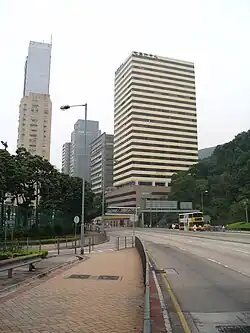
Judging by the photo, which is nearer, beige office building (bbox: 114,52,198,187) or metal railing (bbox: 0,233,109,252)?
metal railing (bbox: 0,233,109,252)

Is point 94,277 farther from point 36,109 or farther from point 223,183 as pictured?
point 223,183

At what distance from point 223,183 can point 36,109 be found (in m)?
50.8

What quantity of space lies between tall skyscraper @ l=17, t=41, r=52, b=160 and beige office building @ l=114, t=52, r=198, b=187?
182 feet

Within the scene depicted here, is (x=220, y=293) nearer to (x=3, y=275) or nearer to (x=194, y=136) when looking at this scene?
(x=3, y=275)

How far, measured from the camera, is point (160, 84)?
165 meters

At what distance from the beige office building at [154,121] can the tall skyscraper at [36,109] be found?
182 ft

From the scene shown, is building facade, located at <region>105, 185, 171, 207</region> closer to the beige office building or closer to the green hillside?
the beige office building

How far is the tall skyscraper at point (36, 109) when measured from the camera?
9725 centimetres

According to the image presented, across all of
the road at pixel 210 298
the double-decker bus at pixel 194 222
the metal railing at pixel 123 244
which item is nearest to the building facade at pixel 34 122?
the double-decker bus at pixel 194 222

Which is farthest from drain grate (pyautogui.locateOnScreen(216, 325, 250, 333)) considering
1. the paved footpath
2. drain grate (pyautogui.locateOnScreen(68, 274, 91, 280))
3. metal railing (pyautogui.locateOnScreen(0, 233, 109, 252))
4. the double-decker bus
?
the double-decker bus

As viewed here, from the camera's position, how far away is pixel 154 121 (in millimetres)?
157250

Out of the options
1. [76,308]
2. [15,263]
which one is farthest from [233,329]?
[15,263]

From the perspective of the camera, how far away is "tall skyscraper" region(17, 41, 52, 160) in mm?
97250

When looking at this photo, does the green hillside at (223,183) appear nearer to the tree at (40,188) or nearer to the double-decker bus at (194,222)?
the double-decker bus at (194,222)
